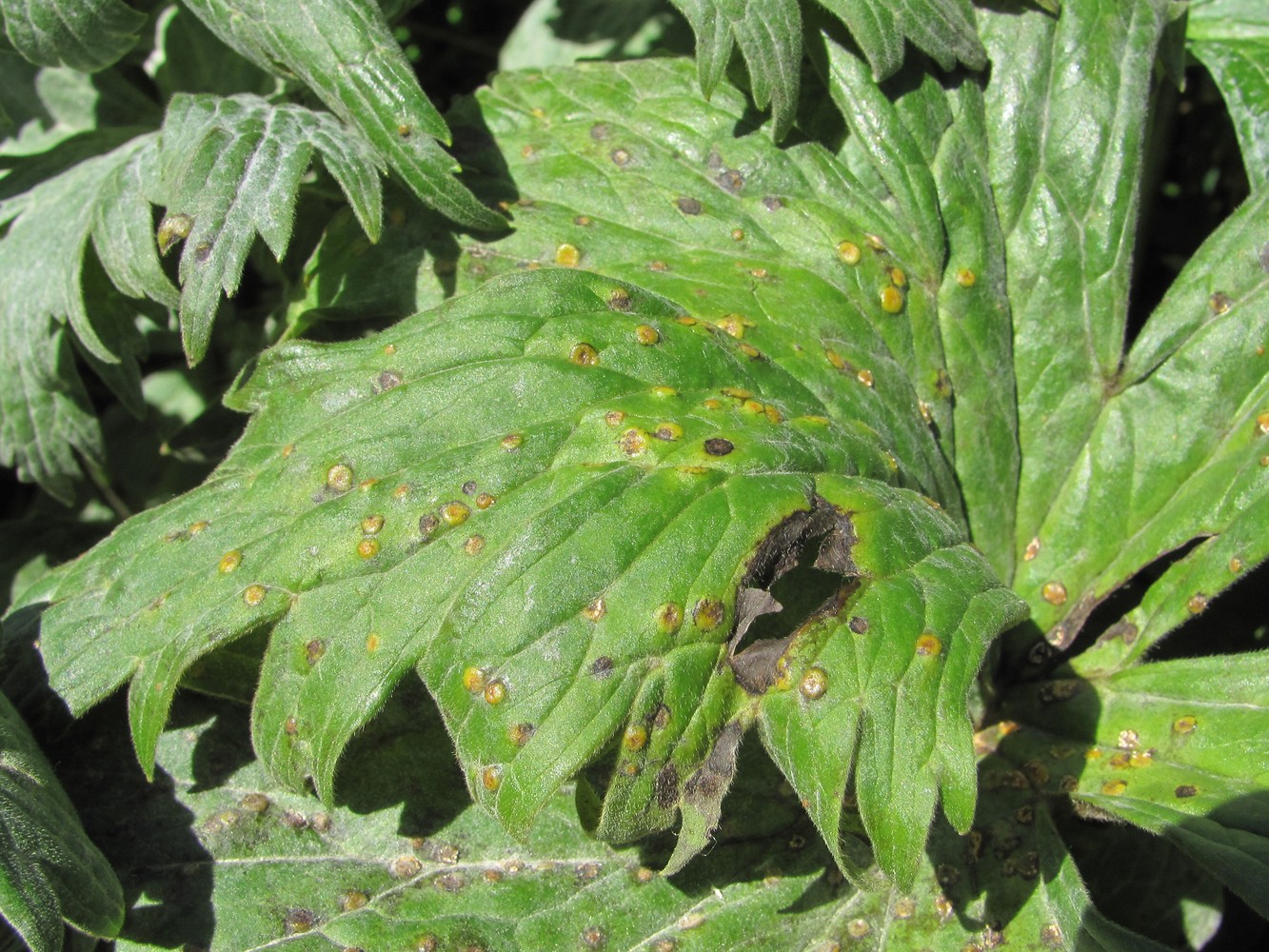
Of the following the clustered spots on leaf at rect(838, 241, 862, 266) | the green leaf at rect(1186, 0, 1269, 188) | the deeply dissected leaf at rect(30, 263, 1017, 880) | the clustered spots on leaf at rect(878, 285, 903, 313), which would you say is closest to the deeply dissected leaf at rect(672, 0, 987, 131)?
the clustered spots on leaf at rect(838, 241, 862, 266)

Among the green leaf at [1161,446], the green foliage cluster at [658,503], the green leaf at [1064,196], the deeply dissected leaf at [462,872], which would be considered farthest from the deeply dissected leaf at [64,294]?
the green leaf at [1161,446]

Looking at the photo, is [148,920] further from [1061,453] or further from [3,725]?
[1061,453]

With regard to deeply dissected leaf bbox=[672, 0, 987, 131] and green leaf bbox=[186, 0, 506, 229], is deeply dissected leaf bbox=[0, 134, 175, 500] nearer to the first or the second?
green leaf bbox=[186, 0, 506, 229]

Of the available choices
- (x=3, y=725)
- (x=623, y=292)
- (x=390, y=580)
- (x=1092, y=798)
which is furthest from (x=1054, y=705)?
(x=3, y=725)

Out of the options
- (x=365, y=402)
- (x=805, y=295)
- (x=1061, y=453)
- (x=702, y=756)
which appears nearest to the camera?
(x=702, y=756)

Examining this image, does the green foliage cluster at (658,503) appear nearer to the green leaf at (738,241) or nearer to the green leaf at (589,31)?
the green leaf at (738,241)
